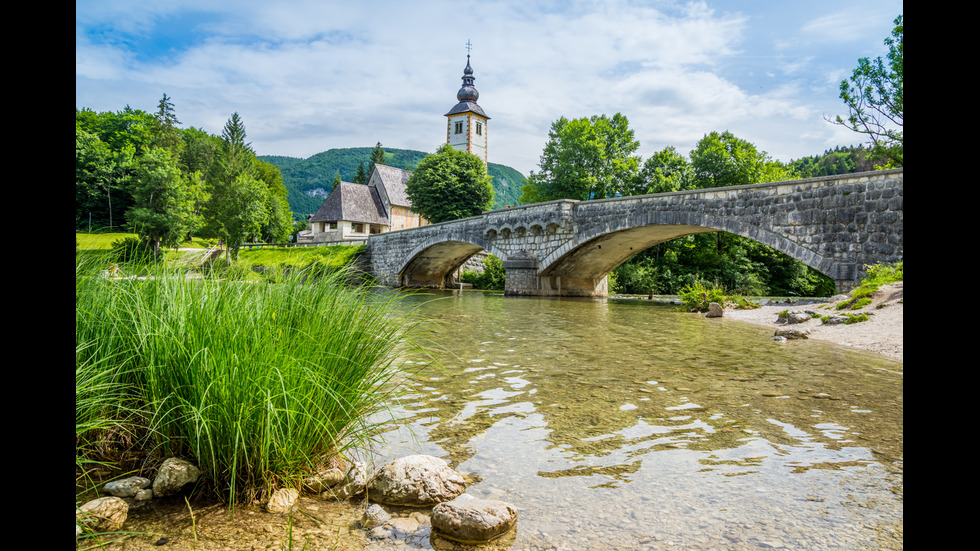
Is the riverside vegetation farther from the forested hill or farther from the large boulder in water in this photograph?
the forested hill

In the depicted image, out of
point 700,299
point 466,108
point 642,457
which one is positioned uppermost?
point 466,108

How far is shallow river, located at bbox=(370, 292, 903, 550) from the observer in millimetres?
2654

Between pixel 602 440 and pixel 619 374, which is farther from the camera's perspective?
pixel 619 374

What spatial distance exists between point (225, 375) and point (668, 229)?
719 inches

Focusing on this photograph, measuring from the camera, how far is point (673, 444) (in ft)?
12.5

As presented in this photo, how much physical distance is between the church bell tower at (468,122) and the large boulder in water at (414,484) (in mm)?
59339

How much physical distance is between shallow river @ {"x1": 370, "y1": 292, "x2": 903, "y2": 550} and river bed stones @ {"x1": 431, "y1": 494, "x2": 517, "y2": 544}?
0.10 meters

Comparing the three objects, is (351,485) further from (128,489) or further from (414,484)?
(128,489)

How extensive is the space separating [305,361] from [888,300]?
11.4 metres

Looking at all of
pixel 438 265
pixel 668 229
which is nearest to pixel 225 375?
pixel 668 229

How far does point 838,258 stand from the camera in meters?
13.8

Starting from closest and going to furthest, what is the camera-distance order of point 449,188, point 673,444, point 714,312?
point 673,444 < point 714,312 < point 449,188
